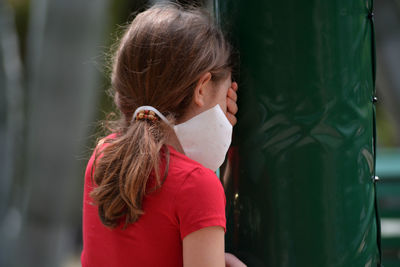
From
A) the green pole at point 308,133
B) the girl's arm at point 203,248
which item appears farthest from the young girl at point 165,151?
the green pole at point 308,133

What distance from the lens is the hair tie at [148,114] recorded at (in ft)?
5.67

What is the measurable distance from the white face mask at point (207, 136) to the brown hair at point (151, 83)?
52 mm

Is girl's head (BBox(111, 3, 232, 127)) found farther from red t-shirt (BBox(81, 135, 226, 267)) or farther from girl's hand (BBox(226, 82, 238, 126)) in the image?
red t-shirt (BBox(81, 135, 226, 267))

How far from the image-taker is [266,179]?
182 centimetres

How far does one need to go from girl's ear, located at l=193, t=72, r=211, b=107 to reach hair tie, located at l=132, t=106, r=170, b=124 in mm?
115

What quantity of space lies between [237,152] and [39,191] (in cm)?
428

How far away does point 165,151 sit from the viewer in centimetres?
171

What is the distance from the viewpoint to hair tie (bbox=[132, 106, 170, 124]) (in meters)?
1.73

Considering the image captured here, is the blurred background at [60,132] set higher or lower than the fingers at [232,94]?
lower


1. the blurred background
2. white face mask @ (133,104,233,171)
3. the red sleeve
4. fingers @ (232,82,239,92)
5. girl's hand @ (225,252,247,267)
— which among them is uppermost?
fingers @ (232,82,239,92)

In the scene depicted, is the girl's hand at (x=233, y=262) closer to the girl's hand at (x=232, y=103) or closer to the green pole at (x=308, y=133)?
the green pole at (x=308, y=133)

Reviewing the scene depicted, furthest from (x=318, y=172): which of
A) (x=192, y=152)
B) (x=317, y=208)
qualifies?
(x=192, y=152)

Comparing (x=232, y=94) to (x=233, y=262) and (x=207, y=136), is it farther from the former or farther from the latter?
(x=233, y=262)

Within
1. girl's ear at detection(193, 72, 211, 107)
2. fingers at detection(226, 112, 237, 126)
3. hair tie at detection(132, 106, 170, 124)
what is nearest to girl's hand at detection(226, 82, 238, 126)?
fingers at detection(226, 112, 237, 126)
